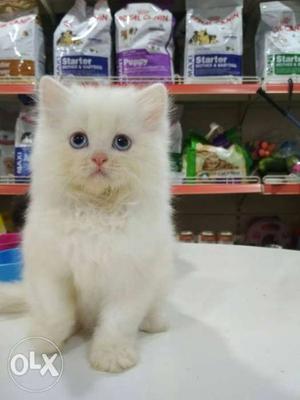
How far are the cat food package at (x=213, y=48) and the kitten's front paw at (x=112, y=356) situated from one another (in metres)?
1.38

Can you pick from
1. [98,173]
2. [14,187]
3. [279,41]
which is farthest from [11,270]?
[279,41]

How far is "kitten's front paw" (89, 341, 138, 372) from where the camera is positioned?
2.15ft

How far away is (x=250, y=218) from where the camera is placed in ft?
7.79

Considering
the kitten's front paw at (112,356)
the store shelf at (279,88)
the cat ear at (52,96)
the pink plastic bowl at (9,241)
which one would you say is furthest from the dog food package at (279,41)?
the kitten's front paw at (112,356)

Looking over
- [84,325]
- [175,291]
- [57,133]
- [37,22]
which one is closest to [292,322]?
[175,291]

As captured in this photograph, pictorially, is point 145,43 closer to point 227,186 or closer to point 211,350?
point 227,186

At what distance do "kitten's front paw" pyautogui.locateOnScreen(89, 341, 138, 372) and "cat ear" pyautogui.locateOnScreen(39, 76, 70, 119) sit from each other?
37cm

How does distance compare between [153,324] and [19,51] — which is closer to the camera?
[153,324]

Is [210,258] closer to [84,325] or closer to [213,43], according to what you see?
[84,325]

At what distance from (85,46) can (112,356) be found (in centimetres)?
146

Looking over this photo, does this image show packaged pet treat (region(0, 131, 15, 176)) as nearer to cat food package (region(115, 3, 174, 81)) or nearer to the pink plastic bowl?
cat food package (region(115, 3, 174, 81))

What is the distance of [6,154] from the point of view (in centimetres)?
203

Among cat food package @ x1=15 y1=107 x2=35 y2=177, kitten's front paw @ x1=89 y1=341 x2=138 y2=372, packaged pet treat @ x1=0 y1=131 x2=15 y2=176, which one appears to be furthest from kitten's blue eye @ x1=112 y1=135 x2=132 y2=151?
packaged pet treat @ x1=0 y1=131 x2=15 y2=176

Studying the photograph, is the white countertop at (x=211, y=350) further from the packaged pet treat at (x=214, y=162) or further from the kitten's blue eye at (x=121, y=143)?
the packaged pet treat at (x=214, y=162)
